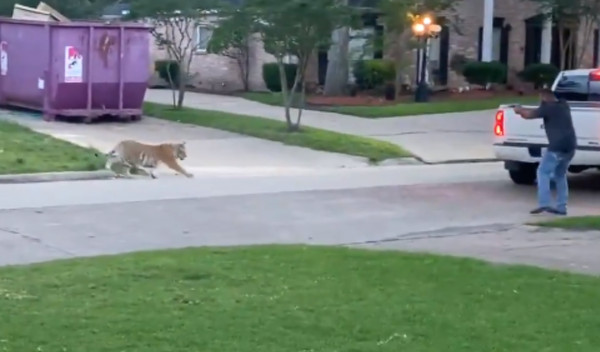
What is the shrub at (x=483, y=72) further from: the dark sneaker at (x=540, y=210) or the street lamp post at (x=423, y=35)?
the dark sneaker at (x=540, y=210)

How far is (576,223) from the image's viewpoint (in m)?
13.2

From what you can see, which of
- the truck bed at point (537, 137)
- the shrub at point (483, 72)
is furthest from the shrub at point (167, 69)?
the truck bed at point (537, 137)

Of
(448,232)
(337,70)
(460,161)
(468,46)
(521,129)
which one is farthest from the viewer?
(468,46)

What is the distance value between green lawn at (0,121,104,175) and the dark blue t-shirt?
6.08 m

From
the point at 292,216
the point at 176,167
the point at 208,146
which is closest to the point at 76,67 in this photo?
the point at 208,146

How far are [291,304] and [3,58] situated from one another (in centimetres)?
1921

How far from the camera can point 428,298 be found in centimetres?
826

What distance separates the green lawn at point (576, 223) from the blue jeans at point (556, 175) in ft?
2.59

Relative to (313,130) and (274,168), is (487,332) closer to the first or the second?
(274,168)

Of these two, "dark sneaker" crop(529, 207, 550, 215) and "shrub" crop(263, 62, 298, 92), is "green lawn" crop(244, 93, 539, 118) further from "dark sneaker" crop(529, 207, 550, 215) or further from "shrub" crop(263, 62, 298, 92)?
"dark sneaker" crop(529, 207, 550, 215)

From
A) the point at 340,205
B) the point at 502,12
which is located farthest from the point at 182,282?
the point at 502,12

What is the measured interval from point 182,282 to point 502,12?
32.3 meters

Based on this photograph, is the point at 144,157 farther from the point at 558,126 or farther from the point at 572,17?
the point at 572,17

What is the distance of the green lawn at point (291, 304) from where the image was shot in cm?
692
